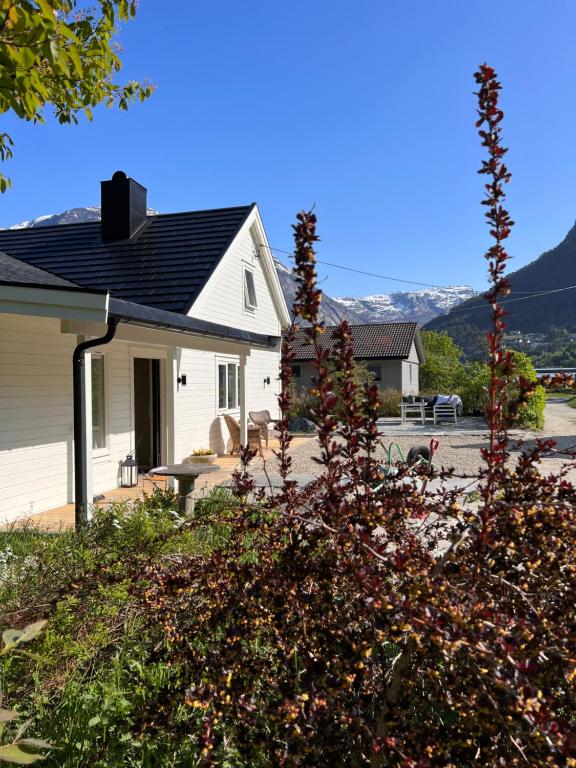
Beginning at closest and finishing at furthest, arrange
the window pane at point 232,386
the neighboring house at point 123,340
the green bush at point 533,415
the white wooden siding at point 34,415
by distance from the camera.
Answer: the neighboring house at point 123,340
the white wooden siding at point 34,415
the window pane at point 232,386
the green bush at point 533,415

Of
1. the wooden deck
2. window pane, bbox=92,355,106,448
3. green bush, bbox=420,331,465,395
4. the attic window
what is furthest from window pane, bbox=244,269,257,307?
green bush, bbox=420,331,465,395

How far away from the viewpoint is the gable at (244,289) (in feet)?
43.4

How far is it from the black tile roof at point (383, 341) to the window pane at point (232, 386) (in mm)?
18458

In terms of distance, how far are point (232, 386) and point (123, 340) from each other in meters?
7.61

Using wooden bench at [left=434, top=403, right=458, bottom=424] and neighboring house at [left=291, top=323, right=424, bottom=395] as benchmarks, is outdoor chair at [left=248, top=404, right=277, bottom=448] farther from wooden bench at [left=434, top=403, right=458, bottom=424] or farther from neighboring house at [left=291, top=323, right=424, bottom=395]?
neighboring house at [left=291, top=323, right=424, bottom=395]

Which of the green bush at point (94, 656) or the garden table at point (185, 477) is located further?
the garden table at point (185, 477)

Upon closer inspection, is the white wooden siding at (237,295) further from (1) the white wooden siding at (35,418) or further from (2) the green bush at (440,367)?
(2) the green bush at (440,367)

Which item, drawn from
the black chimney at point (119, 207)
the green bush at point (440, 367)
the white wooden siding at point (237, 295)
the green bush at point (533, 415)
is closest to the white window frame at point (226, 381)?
the white wooden siding at point (237, 295)

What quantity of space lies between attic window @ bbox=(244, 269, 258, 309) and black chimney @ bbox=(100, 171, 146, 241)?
3.46 meters

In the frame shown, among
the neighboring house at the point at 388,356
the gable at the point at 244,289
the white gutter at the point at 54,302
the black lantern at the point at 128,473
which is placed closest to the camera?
the white gutter at the point at 54,302

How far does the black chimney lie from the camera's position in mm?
13750

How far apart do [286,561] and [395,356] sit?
33.7 meters

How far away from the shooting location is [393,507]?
1.90 metres

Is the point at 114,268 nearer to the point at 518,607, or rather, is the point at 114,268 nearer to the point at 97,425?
the point at 97,425
